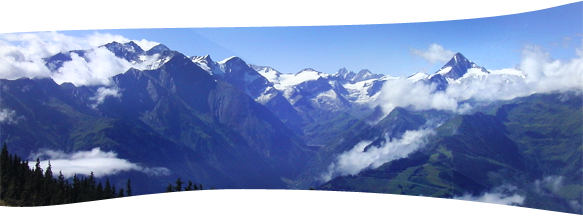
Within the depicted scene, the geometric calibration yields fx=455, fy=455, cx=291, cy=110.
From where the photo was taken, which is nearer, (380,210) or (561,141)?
(380,210)

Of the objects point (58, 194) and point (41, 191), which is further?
point (58, 194)

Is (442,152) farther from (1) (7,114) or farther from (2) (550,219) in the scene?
(1) (7,114)

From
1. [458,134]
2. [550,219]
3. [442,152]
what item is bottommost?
[550,219]

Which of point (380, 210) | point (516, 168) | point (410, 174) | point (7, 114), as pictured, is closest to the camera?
point (380, 210)

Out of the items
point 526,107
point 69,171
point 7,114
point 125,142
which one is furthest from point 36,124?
point 526,107

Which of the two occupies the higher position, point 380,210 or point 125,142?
point 125,142

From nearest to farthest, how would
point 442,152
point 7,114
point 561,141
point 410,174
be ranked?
point 442,152
point 410,174
point 561,141
point 7,114

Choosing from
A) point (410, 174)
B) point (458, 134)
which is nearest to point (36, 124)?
point (410, 174)

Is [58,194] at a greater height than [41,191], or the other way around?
[41,191]

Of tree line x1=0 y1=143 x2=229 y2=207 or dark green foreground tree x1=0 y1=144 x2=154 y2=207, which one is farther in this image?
dark green foreground tree x1=0 y1=144 x2=154 y2=207

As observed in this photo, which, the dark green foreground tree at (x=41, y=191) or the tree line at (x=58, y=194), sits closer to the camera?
the tree line at (x=58, y=194)
